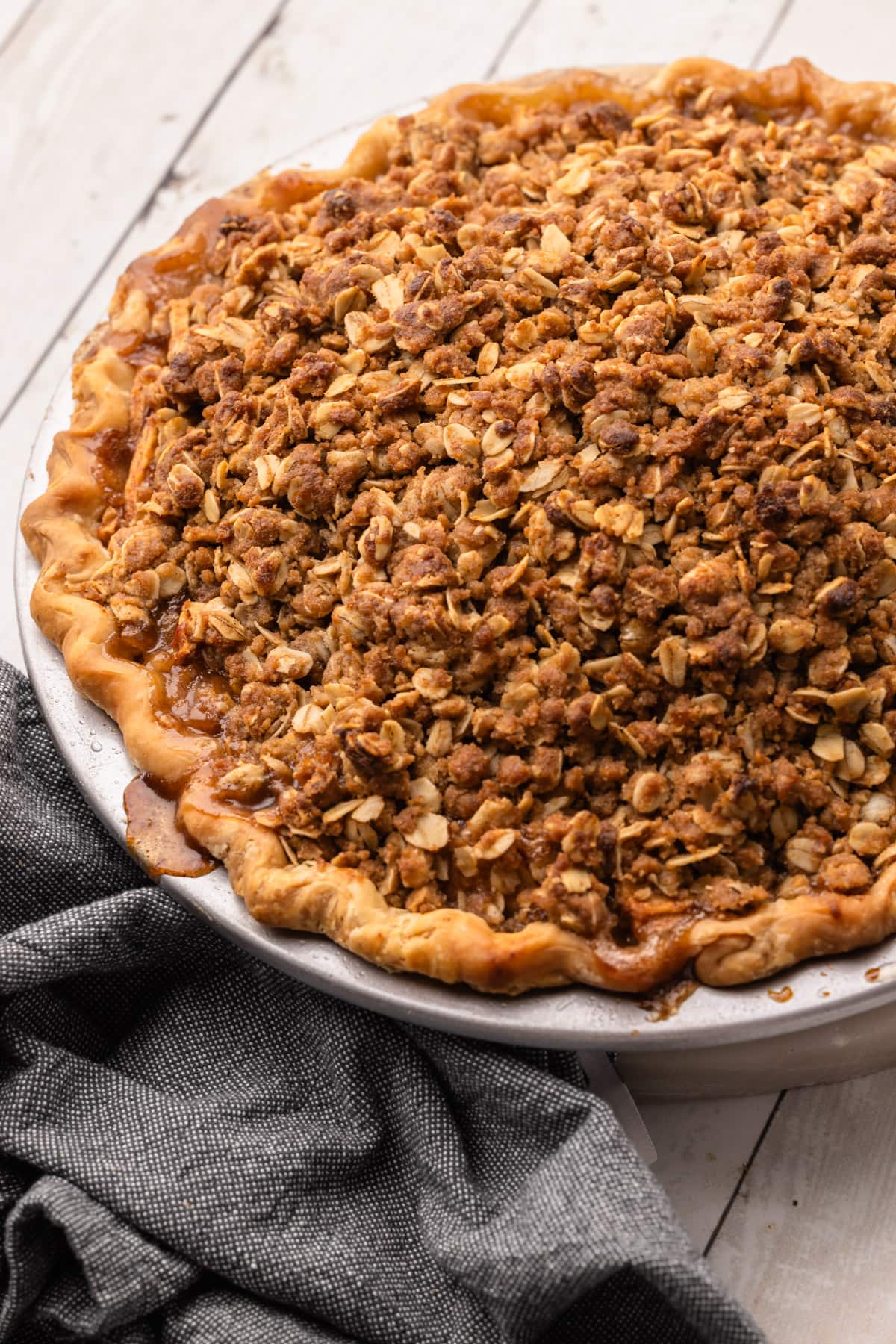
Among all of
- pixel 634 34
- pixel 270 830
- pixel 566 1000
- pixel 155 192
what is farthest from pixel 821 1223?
pixel 634 34

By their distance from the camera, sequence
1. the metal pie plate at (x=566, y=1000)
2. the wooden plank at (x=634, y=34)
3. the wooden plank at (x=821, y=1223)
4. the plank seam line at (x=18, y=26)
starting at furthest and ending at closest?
the plank seam line at (x=18, y=26)
the wooden plank at (x=634, y=34)
the wooden plank at (x=821, y=1223)
the metal pie plate at (x=566, y=1000)

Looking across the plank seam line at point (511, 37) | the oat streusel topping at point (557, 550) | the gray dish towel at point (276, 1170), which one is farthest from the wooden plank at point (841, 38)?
the gray dish towel at point (276, 1170)

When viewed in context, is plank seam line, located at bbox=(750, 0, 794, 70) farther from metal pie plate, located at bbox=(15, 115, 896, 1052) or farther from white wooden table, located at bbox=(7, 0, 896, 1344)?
metal pie plate, located at bbox=(15, 115, 896, 1052)

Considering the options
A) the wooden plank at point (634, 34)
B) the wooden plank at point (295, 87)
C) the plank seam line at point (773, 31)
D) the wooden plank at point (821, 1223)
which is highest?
the wooden plank at point (295, 87)

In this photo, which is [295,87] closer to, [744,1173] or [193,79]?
[193,79]

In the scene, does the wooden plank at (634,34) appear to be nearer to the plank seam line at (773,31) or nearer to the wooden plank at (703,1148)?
the plank seam line at (773,31)

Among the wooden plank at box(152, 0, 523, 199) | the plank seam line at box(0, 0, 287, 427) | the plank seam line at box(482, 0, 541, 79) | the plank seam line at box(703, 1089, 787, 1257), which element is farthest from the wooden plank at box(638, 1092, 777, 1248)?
the plank seam line at box(482, 0, 541, 79)

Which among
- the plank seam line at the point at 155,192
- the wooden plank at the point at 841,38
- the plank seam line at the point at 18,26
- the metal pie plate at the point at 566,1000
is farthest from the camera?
the plank seam line at the point at 18,26
